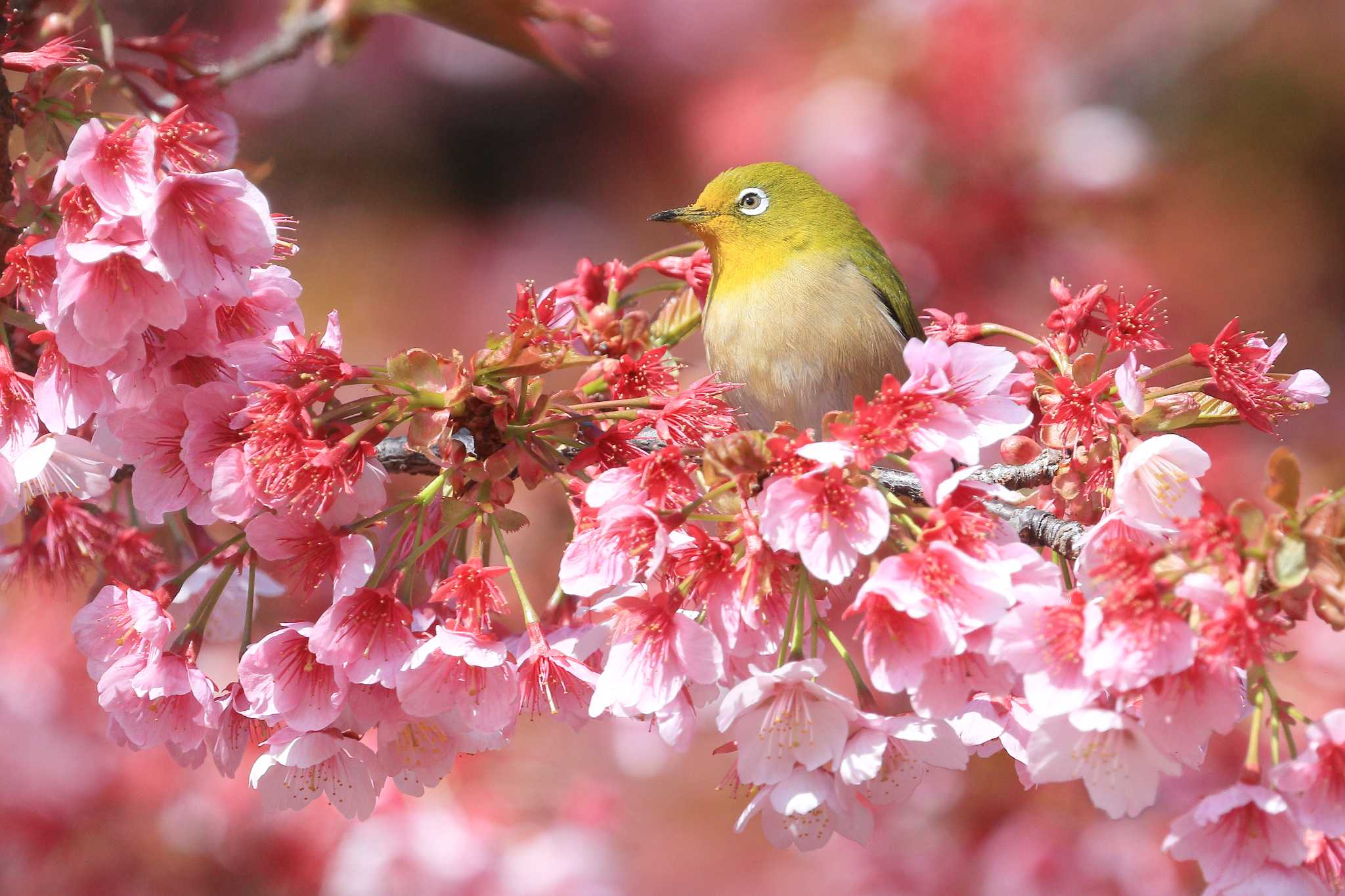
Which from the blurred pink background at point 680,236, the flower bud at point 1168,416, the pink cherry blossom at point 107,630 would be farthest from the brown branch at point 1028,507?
the blurred pink background at point 680,236

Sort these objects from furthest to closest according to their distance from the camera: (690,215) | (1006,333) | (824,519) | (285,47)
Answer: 1. (690,215)
2. (285,47)
3. (1006,333)
4. (824,519)

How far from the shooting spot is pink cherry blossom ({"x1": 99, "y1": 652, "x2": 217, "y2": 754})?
55.6 inches

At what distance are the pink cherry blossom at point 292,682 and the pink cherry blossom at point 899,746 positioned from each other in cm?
61

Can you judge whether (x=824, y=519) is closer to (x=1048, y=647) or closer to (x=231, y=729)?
(x=1048, y=647)

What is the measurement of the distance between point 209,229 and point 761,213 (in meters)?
1.38

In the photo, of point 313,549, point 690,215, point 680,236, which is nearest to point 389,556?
point 313,549

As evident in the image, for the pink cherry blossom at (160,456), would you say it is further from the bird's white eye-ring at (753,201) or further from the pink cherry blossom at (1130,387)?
the bird's white eye-ring at (753,201)

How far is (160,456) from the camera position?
146cm

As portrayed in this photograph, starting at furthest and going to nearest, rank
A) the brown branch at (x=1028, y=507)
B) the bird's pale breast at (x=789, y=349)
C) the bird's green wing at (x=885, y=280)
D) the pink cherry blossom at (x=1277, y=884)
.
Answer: the bird's green wing at (x=885, y=280) < the bird's pale breast at (x=789, y=349) < the brown branch at (x=1028, y=507) < the pink cherry blossom at (x=1277, y=884)

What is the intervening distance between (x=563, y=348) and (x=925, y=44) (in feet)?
12.4

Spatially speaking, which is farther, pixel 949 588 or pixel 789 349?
pixel 789 349

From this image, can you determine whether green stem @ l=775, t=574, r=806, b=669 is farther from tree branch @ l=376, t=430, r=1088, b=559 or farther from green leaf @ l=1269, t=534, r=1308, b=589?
green leaf @ l=1269, t=534, r=1308, b=589

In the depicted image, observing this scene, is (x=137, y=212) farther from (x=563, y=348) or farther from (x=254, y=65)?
(x=254, y=65)

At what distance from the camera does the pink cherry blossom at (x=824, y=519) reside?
48.3 inches
